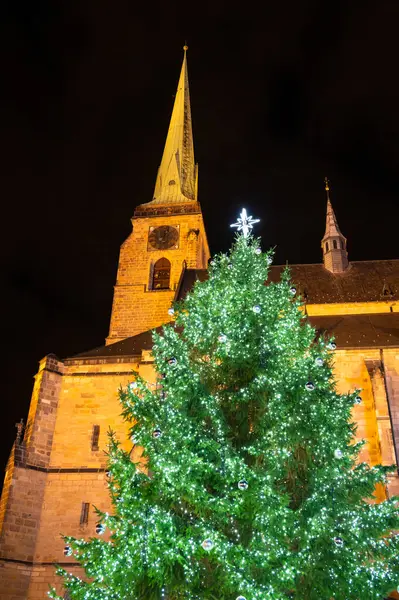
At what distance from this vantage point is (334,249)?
83.3ft

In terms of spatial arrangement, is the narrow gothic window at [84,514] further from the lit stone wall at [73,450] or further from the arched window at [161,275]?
the arched window at [161,275]

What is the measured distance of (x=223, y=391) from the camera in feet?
32.9

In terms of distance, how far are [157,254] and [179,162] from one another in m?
8.13

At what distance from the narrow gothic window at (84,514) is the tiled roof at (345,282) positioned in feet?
30.4

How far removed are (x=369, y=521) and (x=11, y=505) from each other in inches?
445

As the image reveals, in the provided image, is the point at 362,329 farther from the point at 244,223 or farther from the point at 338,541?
the point at 338,541

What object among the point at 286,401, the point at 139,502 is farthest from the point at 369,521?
the point at 139,502

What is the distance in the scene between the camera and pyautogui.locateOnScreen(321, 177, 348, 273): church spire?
25031mm

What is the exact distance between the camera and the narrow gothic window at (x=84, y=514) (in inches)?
670

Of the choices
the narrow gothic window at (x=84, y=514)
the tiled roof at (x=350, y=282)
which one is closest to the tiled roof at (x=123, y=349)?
the narrow gothic window at (x=84, y=514)

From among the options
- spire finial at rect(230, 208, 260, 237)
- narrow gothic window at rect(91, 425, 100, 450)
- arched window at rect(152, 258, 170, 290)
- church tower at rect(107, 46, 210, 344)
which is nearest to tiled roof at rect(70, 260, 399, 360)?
arched window at rect(152, 258, 170, 290)

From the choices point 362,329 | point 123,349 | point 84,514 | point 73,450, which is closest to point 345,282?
point 362,329

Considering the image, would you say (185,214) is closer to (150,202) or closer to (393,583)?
(150,202)

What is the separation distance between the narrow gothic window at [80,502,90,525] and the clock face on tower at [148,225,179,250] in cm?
1452
